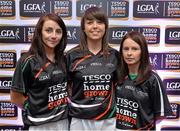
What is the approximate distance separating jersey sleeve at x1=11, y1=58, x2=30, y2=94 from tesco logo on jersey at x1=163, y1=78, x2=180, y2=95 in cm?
124

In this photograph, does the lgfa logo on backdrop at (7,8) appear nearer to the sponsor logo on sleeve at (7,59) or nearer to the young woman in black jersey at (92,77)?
the sponsor logo on sleeve at (7,59)

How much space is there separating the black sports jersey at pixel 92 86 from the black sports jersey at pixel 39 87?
0.10m

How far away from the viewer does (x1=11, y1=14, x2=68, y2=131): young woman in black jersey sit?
1.62 metres

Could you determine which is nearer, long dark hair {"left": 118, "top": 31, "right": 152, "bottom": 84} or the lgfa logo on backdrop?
long dark hair {"left": 118, "top": 31, "right": 152, "bottom": 84}

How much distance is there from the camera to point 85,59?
5.65 ft

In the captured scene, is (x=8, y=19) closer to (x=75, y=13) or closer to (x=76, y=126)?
(x=75, y=13)

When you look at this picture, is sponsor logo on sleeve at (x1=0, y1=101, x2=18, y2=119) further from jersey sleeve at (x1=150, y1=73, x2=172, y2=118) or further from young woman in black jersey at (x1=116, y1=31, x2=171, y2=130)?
jersey sleeve at (x1=150, y1=73, x2=172, y2=118)

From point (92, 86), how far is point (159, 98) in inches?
15.6

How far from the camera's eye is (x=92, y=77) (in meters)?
1.68

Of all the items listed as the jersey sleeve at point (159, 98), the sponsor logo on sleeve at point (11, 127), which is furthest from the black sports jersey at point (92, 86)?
the sponsor logo on sleeve at point (11, 127)

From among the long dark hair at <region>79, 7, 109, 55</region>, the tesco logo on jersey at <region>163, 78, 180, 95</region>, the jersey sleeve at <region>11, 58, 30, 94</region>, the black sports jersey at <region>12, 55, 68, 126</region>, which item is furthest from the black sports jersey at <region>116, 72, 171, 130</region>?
the tesco logo on jersey at <region>163, 78, 180, 95</region>

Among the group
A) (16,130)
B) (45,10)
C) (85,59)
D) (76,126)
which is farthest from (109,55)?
(16,130)

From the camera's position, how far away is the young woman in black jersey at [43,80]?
1.62 m

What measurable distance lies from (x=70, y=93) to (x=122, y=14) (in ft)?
2.90
